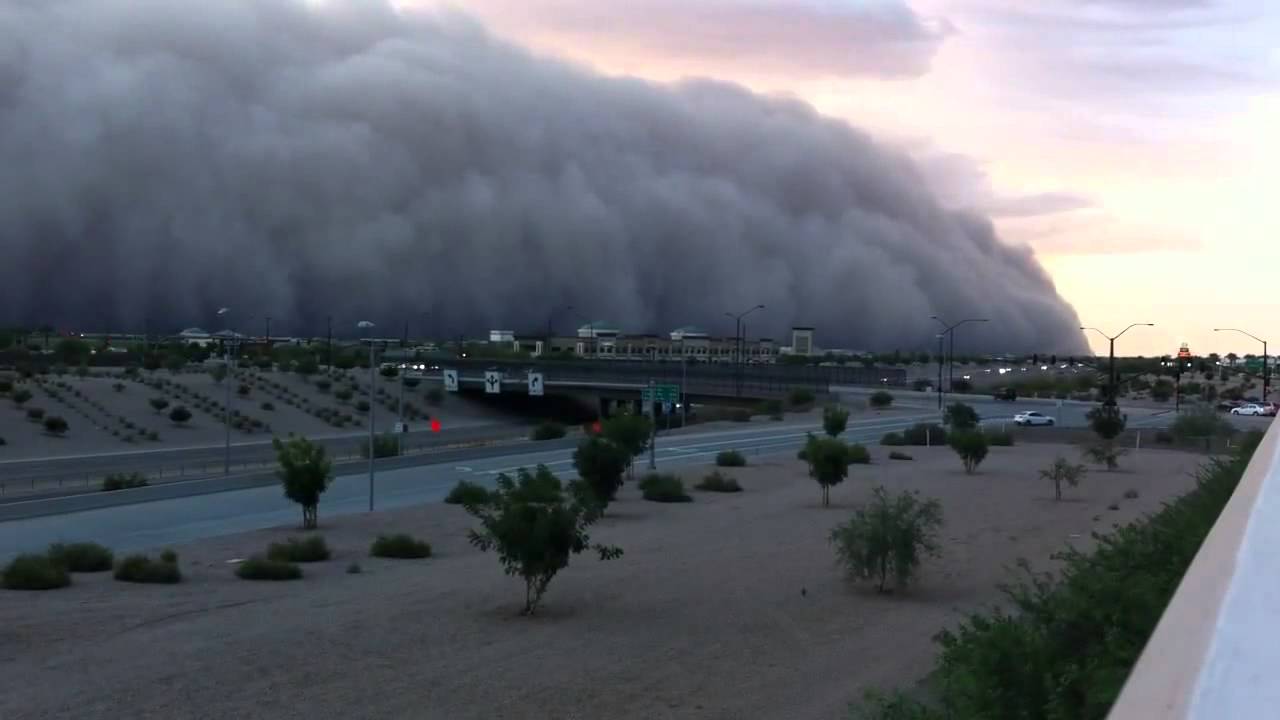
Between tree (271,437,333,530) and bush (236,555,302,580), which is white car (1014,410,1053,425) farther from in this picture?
bush (236,555,302,580)

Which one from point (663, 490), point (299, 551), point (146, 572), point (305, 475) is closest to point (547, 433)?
point (663, 490)

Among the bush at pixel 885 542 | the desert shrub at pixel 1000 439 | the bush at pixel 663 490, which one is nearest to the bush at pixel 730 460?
the bush at pixel 663 490

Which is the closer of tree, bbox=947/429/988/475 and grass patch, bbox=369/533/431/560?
grass patch, bbox=369/533/431/560

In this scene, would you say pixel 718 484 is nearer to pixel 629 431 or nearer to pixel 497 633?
pixel 629 431

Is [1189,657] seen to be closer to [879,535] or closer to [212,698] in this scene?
[212,698]

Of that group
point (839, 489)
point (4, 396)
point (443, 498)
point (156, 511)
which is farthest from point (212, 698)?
point (4, 396)

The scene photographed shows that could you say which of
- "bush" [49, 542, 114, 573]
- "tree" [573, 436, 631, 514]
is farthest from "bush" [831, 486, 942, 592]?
"bush" [49, 542, 114, 573]

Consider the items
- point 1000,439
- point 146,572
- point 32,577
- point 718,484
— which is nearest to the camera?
point 32,577
